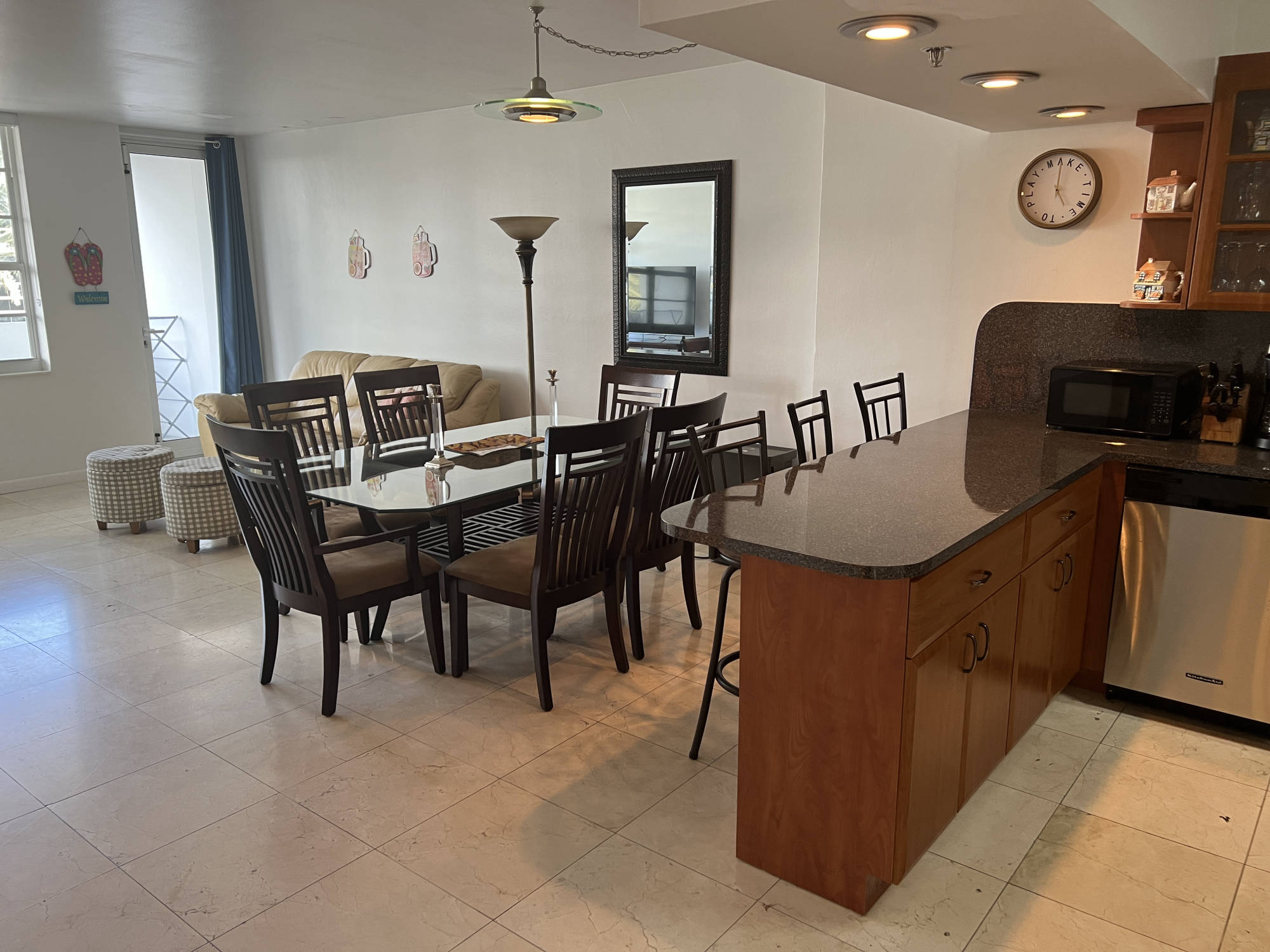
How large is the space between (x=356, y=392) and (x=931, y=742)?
552 centimetres

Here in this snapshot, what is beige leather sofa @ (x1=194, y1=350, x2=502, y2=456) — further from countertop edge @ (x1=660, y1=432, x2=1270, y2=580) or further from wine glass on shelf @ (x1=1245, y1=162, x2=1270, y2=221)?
wine glass on shelf @ (x1=1245, y1=162, x2=1270, y2=221)

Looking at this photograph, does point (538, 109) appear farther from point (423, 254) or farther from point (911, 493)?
point (423, 254)

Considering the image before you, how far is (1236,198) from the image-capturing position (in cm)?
302

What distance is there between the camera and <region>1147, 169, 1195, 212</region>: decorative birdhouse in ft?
10.2

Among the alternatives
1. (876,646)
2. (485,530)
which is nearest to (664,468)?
(485,530)

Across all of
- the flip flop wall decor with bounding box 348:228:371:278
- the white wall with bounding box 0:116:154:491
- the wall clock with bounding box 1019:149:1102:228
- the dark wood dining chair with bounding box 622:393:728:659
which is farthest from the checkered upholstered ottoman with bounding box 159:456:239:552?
the wall clock with bounding box 1019:149:1102:228

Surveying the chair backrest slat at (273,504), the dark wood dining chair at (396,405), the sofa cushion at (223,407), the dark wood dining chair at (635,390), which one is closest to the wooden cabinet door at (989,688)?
the chair backrest slat at (273,504)

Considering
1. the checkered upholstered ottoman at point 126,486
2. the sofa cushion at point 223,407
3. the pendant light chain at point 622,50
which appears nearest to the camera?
the pendant light chain at point 622,50

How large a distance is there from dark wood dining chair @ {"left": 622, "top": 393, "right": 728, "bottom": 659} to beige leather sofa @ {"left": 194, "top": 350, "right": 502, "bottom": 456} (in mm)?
2313

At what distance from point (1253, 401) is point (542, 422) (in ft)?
10.3

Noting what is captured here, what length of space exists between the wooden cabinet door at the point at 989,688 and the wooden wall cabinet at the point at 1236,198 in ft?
4.82

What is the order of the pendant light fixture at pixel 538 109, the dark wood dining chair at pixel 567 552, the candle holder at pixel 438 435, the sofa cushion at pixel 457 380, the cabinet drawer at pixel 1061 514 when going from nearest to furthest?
the cabinet drawer at pixel 1061 514 → the dark wood dining chair at pixel 567 552 → the pendant light fixture at pixel 538 109 → the candle holder at pixel 438 435 → the sofa cushion at pixel 457 380

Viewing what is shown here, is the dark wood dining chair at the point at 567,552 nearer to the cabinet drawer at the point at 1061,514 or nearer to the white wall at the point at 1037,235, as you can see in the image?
the cabinet drawer at the point at 1061,514

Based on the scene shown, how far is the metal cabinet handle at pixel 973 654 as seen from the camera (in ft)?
7.17
